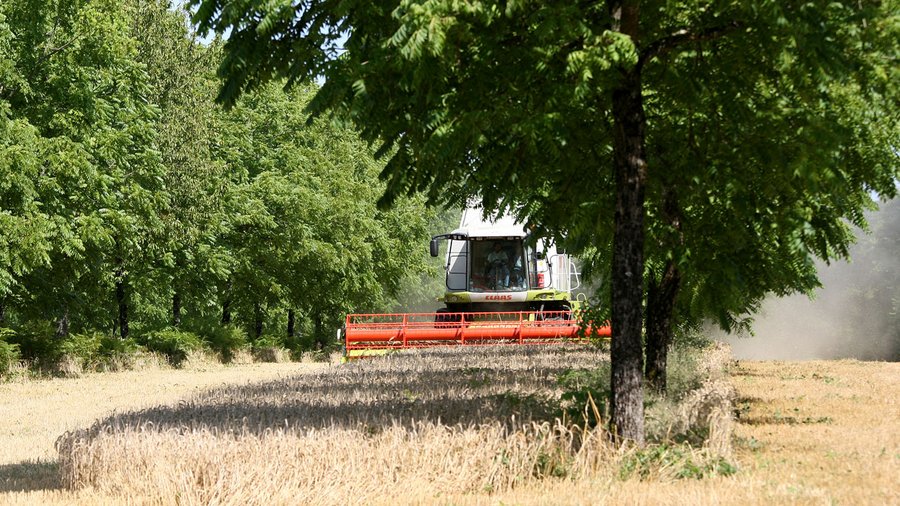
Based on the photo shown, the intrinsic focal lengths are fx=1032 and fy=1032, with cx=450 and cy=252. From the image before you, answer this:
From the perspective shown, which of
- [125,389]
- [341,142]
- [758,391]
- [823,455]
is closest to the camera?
[823,455]

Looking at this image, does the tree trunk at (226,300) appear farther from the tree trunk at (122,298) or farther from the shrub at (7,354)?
Result: the shrub at (7,354)

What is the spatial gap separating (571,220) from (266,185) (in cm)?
2633

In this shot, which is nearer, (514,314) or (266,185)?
(514,314)

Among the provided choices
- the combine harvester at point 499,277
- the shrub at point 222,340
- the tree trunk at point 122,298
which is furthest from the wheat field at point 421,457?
the shrub at point 222,340

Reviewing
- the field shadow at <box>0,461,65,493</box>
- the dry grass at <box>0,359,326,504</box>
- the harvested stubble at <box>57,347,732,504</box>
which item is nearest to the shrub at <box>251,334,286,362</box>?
the dry grass at <box>0,359,326,504</box>

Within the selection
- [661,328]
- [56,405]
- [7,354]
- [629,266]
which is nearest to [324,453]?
[629,266]

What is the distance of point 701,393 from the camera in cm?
1117

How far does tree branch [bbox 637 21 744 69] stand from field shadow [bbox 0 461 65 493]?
6.14 meters

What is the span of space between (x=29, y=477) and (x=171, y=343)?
21229mm

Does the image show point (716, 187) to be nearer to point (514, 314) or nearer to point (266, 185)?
point (514, 314)

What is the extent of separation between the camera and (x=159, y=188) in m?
27.3

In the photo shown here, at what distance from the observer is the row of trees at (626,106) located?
24.3ft

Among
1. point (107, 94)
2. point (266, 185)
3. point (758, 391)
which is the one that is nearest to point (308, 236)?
point (266, 185)

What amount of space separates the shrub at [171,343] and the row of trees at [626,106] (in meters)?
21.7
